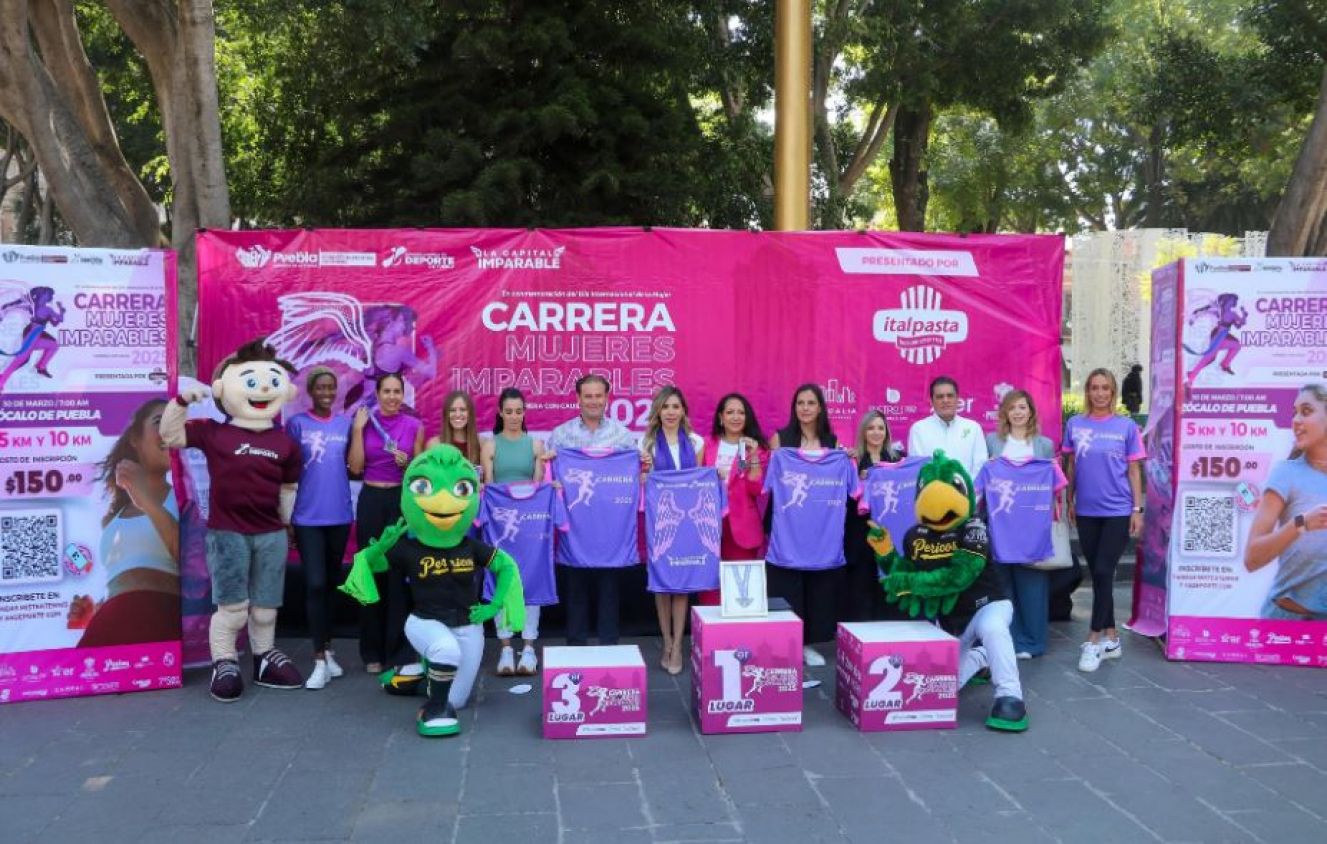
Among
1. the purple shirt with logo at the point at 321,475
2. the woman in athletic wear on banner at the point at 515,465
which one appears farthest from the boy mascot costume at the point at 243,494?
the woman in athletic wear on banner at the point at 515,465

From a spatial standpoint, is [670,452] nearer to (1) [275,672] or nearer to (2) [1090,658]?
(1) [275,672]

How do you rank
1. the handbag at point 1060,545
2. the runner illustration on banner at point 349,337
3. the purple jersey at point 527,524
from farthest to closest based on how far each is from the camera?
the runner illustration on banner at point 349,337 < the handbag at point 1060,545 < the purple jersey at point 527,524

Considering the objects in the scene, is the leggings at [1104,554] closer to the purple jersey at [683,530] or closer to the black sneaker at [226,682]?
the purple jersey at [683,530]

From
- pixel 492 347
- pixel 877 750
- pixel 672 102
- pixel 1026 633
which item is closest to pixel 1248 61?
pixel 672 102

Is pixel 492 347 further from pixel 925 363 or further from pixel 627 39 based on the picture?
pixel 627 39

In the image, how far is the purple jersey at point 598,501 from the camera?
21.3 feet

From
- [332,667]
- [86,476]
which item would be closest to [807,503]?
[332,667]

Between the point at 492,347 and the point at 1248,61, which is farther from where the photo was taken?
the point at 1248,61

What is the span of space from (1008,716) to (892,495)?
1564 millimetres

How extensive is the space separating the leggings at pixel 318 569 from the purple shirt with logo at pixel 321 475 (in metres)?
0.06

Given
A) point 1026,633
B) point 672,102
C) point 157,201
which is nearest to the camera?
point 1026,633

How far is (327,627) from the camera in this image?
21.0 ft

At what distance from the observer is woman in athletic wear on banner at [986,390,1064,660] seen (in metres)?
6.71

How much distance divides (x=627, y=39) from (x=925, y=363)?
23.9 feet
